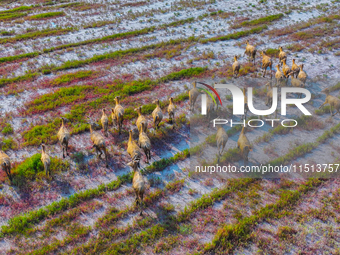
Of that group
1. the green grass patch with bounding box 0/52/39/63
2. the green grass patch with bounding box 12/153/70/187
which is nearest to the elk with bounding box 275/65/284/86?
the green grass patch with bounding box 12/153/70/187

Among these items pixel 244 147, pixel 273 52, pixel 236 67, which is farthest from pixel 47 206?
pixel 273 52

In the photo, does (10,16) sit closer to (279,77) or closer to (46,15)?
(46,15)

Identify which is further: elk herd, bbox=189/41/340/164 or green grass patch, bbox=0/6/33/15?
green grass patch, bbox=0/6/33/15

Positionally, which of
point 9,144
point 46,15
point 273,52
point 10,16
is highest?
point 10,16

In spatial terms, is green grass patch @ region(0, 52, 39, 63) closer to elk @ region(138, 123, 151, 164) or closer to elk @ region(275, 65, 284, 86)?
elk @ region(138, 123, 151, 164)

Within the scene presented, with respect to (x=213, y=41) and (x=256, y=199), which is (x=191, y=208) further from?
(x=213, y=41)

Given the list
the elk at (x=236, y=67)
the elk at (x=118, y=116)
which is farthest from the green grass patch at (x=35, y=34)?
the elk at (x=236, y=67)

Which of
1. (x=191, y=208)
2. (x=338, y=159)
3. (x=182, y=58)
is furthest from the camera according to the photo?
(x=182, y=58)

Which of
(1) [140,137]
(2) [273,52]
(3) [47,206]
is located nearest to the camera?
(3) [47,206]

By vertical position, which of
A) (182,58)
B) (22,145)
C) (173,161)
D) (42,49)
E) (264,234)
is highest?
(42,49)

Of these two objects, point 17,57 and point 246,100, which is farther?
point 17,57

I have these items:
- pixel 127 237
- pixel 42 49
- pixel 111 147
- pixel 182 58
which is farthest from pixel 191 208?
pixel 42 49
